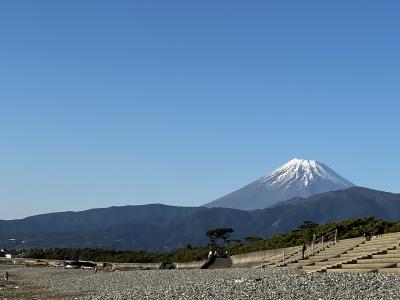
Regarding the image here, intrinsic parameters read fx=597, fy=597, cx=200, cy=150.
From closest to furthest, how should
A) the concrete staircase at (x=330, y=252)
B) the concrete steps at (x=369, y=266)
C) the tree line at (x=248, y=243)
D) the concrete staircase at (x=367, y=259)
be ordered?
the concrete steps at (x=369, y=266), the concrete staircase at (x=367, y=259), the concrete staircase at (x=330, y=252), the tree line at (x=248, y=243)

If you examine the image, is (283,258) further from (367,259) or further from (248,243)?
(248,243)

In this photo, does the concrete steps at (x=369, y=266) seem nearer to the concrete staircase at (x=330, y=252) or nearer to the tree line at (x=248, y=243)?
the concrete staircase at (x=330, y=252)

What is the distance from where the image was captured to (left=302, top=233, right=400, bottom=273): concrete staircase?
2886 centimetres

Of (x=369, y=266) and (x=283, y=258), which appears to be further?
(x=283, y=258)

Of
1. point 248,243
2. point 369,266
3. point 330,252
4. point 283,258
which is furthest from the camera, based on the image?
point 248,243

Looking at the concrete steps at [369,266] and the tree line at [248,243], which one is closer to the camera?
the concrete steps at [369,266]

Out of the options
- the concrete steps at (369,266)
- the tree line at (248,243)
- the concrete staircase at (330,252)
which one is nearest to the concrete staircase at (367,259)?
the concrete steps at (369,266)

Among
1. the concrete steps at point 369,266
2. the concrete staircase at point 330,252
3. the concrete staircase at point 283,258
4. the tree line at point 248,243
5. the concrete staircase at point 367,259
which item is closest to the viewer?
the concrete steps at point 369,266

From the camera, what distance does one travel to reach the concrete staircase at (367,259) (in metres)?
28.9

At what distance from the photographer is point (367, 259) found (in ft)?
104

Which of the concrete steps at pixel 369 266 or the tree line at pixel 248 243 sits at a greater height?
the tree line at pixel 248 243

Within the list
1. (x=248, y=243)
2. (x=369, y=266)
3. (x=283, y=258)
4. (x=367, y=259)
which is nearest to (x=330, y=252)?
(x=283, y=258)

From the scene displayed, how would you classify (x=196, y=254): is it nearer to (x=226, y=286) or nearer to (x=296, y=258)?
(x=296, y=258)

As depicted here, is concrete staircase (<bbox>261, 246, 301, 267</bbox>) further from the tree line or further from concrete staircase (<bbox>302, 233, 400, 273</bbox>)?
concrete staircase (<bbox>302, 233, 400, 273</bbox>)
